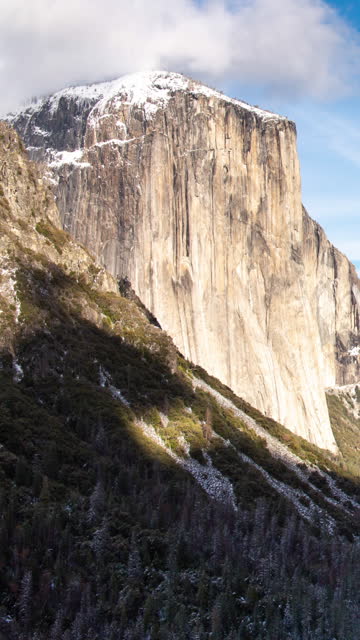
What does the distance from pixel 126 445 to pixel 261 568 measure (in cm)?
1611

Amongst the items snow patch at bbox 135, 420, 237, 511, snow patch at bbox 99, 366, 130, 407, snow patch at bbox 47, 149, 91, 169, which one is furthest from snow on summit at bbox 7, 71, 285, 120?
snow patch at bbox 135, 420, 237, 511

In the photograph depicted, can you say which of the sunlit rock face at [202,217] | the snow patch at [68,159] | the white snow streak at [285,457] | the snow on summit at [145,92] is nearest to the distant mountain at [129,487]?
the white snow streak at [285,457]

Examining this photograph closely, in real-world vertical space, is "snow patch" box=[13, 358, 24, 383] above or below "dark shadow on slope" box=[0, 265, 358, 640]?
above

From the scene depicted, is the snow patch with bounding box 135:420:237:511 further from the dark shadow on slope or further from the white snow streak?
the white snow streak

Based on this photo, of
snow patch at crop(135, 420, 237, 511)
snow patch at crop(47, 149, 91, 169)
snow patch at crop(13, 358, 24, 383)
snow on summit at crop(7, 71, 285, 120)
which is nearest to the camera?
snow patch at crop(13, 358, 24, 383)

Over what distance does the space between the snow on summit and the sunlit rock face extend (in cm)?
36

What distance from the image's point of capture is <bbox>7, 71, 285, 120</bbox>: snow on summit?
151 metres

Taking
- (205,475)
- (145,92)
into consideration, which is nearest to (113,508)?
(205,475)

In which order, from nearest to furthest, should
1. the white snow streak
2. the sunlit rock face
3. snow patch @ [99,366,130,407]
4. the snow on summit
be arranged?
snow patch @ [99,366,130,407] → the white snow streak → the sunlit rock face → the snow on summit

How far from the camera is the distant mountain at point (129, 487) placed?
45.7 metres

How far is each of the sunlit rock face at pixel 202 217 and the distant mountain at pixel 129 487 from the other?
37536mm

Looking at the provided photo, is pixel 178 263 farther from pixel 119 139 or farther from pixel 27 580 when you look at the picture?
pixel 27 580

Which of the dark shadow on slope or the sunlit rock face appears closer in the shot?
the dark shadow on slope

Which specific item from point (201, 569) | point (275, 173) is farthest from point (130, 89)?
point (201, 569)
